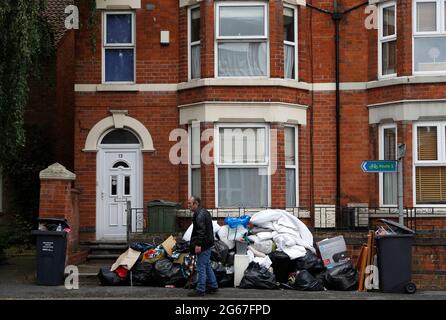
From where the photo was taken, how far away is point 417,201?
18406 mm

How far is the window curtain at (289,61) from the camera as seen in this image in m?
19.2

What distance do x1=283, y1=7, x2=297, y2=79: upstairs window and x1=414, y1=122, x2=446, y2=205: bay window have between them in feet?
10.6

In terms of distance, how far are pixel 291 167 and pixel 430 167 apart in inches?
125

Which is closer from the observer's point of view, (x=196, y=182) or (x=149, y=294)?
(x=149, y=294)

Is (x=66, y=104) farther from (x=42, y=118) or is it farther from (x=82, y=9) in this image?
(x=82, y=9)

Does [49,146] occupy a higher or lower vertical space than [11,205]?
higher

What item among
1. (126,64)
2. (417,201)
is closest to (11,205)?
(126,64)

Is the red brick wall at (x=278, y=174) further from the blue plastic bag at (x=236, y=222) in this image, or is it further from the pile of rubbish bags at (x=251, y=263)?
the blue plastic bag at (x=236, y=222)

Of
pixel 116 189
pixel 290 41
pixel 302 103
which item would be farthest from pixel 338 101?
pixel 116 189

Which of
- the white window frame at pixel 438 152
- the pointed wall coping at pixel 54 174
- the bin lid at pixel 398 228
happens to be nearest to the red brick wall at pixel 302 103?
the white window frame at pixel 438 152

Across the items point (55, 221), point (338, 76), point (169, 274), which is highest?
point (338, 76)

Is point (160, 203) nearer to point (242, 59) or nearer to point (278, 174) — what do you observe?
point (278, 174)

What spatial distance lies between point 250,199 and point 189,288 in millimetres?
3964

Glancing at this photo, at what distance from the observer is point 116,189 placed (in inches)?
770
